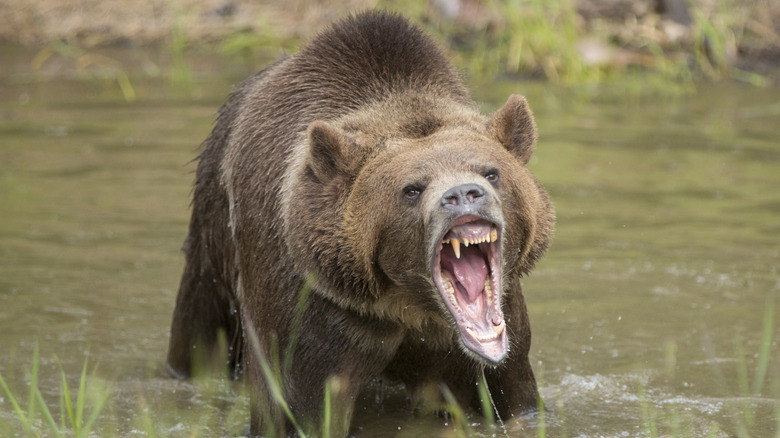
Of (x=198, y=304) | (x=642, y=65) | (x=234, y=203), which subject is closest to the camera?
(x=234, y=203)

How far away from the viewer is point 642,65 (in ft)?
43.9

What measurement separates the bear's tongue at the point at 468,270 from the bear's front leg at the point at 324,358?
366 millimetres

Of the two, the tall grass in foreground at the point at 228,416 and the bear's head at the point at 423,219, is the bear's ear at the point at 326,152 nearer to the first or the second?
the bear's head at the point at 423,219

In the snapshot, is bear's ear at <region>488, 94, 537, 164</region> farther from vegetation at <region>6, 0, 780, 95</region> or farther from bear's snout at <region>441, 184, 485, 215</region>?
vegetation at <region>6, 0, 780, 95</region>

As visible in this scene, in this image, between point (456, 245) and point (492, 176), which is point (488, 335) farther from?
point (492, 176)

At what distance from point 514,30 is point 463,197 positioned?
31.3 feet

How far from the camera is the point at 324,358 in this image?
4.53 metres

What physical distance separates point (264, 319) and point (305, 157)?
0.73 meters

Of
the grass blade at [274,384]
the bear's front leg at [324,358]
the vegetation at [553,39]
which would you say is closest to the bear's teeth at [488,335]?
the bear's front leg at [324,358]

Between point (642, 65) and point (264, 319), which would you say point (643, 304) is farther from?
point (642, 65)

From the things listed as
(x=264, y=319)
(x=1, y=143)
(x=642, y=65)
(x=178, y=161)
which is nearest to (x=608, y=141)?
(x=642, y=65)

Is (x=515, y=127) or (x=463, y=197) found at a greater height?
(x=515, y=127)

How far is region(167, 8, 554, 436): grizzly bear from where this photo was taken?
4.20 metres

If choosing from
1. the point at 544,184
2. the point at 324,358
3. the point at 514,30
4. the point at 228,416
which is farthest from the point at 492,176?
the point at 514,30
